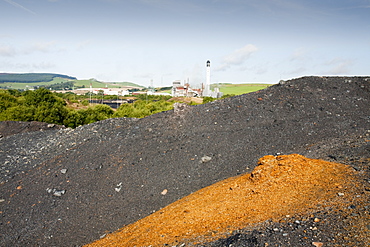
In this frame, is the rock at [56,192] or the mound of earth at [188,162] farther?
the rock at [56,192]

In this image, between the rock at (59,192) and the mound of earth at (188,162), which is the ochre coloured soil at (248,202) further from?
the rock at (59,192)

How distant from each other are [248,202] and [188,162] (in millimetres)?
3596

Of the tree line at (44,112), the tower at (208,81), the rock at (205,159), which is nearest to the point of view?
the rock at (205,159)

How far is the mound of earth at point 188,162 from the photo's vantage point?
446 cm

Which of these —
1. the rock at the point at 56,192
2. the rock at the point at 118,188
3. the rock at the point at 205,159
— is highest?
the rock at the point at 205,159

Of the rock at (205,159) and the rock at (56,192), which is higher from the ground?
the rock at (205,159)

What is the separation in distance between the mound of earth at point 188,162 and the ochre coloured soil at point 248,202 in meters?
0.12

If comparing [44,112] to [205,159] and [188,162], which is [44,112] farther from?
[205,159]

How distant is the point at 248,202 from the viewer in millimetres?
5547

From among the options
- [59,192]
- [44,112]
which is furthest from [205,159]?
[44,112]

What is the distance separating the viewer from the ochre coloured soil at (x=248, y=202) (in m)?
4.79

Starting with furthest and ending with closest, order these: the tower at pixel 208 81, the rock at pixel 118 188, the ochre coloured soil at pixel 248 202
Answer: the tower at pixel 208 81
the rock at pixel 118 188
the ochre coloured soil at pixel 248 202

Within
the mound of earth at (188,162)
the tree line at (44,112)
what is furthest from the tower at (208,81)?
the mound of earth at (188,162)

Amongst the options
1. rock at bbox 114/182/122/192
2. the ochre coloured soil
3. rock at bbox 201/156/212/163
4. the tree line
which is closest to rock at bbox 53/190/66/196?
rock at bbox 114/182/122/192
